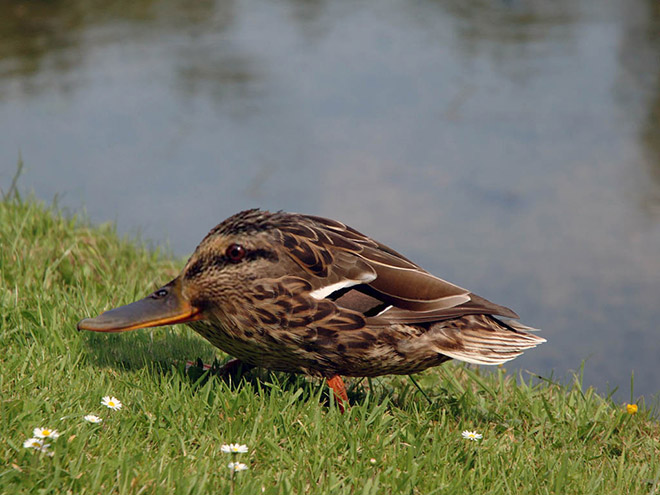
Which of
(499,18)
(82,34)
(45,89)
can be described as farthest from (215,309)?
(499,18)

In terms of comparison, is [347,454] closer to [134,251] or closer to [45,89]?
[134,251]

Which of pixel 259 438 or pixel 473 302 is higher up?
pixel 473 302

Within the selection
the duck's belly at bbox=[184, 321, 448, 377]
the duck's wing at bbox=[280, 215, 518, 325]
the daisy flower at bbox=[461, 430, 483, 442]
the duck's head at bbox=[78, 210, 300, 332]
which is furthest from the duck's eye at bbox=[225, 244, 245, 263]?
the daisy flower at bbox=[461, 430, 483, 442]

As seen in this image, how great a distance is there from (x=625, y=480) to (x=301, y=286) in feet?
4.96

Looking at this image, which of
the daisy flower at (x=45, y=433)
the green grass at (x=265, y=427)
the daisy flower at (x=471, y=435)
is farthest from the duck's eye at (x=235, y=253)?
the daisy flower at (x=471, y=435)

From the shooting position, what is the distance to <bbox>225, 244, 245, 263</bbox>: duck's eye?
3381mm

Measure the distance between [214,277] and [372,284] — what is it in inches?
26.0

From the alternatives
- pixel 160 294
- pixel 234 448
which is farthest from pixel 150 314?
pixel 234 448

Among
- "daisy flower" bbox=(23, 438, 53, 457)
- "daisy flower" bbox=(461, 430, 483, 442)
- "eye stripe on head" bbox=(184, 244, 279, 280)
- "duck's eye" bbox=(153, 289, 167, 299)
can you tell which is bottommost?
"daisy flower" bbox=(461, 430, 483, 442)

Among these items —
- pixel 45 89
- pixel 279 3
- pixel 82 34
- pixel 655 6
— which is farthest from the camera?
pixel 279 3

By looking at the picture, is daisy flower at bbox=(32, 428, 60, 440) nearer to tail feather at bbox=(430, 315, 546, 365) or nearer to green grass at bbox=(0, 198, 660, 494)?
green grass at bbox=(0, 198, 660, 494)

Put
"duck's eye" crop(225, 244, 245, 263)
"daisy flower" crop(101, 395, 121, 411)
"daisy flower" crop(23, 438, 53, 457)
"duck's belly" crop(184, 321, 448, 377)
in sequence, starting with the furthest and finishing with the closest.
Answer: "duck's eye" crop(225, 244, 245, 263)
"duck's belly" crop(184, 321, 448, 377)
"daisy flower" crop(101, 395, 121, 411)
"daisy flower" crop(23, 438, 53, 457)

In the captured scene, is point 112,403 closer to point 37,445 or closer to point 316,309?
point 37,445

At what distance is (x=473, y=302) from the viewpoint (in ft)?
11.3
